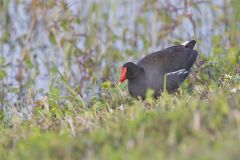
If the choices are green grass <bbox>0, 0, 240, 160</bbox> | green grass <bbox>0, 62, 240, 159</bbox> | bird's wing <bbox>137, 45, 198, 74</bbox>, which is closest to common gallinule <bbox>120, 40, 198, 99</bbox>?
bird's wing <bbox>137, 45, 198, 74</bbox>

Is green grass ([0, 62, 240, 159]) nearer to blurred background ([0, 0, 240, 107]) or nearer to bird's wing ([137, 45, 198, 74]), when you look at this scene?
bird's wing ([137, 45, 198, 74])

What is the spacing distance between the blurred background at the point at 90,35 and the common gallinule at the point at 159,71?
3.32 ft

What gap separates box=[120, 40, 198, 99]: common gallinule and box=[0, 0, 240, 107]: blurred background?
101 cm

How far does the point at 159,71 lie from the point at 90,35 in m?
2.23

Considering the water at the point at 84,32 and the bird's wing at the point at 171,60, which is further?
the water at the point at 84,32

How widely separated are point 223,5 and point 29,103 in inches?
120

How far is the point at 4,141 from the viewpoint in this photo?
150 inches

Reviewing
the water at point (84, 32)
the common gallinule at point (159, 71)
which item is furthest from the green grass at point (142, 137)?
the water at point (84, 32)

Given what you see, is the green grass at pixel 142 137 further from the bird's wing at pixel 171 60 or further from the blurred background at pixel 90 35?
the blurred background at pixel 90 35

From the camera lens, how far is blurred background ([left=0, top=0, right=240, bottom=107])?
737 centimetres

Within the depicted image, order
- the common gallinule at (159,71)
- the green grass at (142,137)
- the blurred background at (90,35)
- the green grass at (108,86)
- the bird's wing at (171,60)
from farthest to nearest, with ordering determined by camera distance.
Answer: the blurred background at (90,35), the bird's wing at (171,60), the common gallinule at (159,71), the green grass at (108,86), the green grass at (142,137)

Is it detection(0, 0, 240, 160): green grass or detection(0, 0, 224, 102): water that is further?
detection(0, 0, 224, 102): water

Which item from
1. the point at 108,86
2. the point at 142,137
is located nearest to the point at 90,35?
the point at 108,86

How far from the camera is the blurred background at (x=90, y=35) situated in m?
7.37
